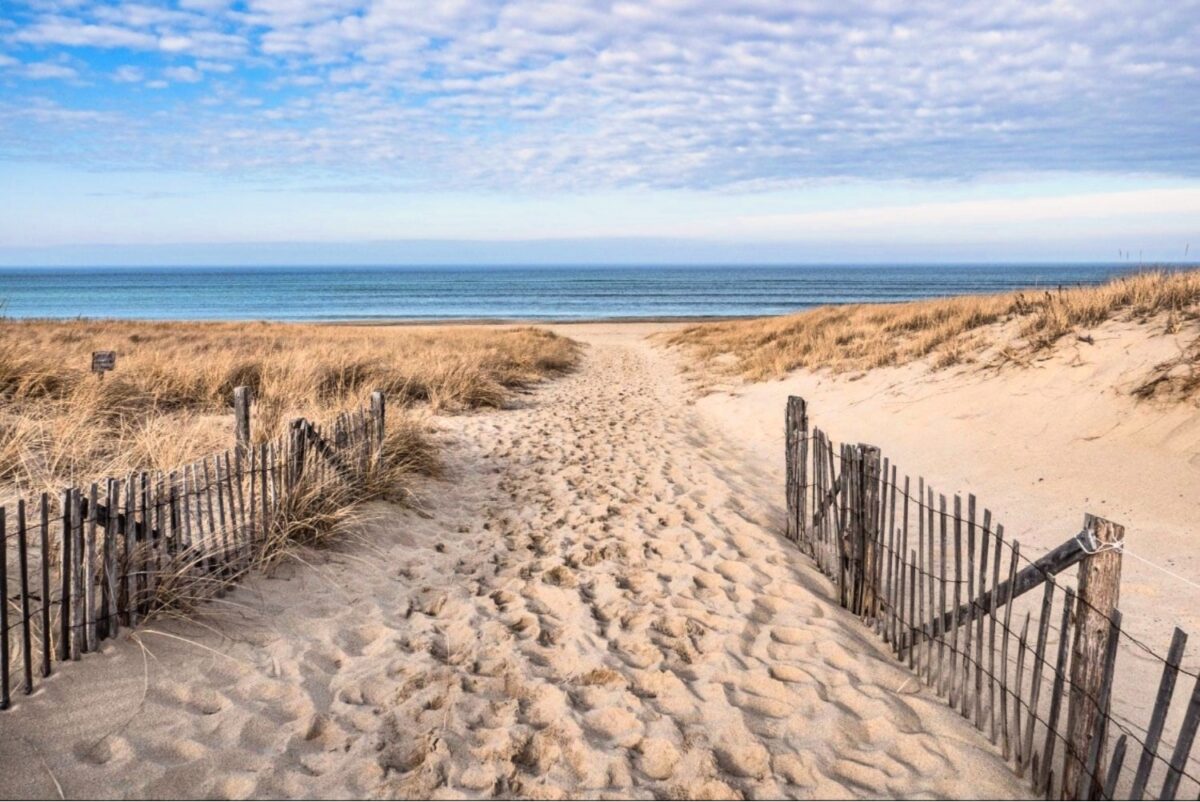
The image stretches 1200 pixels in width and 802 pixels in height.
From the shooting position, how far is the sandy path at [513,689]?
2.89 metres

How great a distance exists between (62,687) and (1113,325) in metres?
10.2

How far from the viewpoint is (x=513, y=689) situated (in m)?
3.53

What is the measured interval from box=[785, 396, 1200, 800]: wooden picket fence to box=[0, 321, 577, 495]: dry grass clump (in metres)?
4.07

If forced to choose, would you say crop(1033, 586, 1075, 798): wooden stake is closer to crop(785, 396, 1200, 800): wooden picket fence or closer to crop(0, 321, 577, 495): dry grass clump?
crop(785, 396, 1200, 800): wooden picket fence

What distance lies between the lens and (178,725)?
10.0ft

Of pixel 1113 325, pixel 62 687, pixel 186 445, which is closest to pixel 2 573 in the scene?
pixel 62 687

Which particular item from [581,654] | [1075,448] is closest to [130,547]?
[581,654]

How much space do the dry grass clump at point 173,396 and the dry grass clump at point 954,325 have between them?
5125 millimetres

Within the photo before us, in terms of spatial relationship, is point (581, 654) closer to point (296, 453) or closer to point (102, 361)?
point (296, 453)

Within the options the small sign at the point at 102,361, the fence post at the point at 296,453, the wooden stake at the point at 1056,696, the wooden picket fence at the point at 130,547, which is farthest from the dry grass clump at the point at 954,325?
the small sign at the point at 102,361

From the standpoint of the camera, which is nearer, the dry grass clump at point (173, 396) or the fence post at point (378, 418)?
the dry grass clump at point (173, 396)

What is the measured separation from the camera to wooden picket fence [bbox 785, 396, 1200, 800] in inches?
103

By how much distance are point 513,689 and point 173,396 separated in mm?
7612

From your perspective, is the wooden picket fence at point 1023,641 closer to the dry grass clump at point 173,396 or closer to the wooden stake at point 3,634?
the wooden stake at point 3,634
